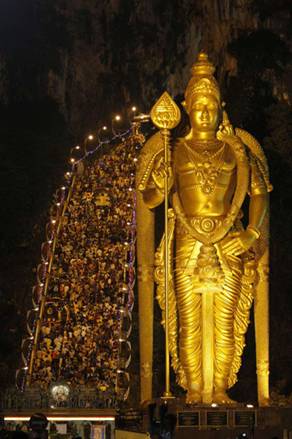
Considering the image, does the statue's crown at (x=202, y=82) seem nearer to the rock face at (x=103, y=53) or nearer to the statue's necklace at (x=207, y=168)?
the statue's necklace at (x=207, y=168)

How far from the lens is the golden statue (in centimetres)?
1098

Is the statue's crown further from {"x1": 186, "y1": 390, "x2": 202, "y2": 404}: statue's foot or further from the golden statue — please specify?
{"x1": 186, "y1": 390, "x2": 202, "y2": 404}: statue's foot

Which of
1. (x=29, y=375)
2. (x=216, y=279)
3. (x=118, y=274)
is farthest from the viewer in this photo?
(x=118, y=274)

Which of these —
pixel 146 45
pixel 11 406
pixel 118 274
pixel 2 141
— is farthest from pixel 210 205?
pixel 146 45

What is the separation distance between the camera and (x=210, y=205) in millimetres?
11109

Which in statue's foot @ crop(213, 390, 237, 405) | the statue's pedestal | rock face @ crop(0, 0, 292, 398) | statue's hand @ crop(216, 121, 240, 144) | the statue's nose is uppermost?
rock face @ crop(0, 0, 292, 398)

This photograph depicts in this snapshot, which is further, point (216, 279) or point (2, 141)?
point (2, 141)

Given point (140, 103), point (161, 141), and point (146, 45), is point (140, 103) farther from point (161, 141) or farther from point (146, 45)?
point (161, 141)

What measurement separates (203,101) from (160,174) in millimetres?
800

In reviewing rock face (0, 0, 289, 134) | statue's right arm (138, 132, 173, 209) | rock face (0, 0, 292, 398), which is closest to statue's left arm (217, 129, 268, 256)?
statue's right arm (138, 132, 173, 209)

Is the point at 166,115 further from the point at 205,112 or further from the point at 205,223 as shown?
the point at 205,223

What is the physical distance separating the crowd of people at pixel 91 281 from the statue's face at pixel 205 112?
3.06 m

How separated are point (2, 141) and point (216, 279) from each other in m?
14.4

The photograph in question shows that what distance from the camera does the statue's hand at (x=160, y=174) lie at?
10938mm
